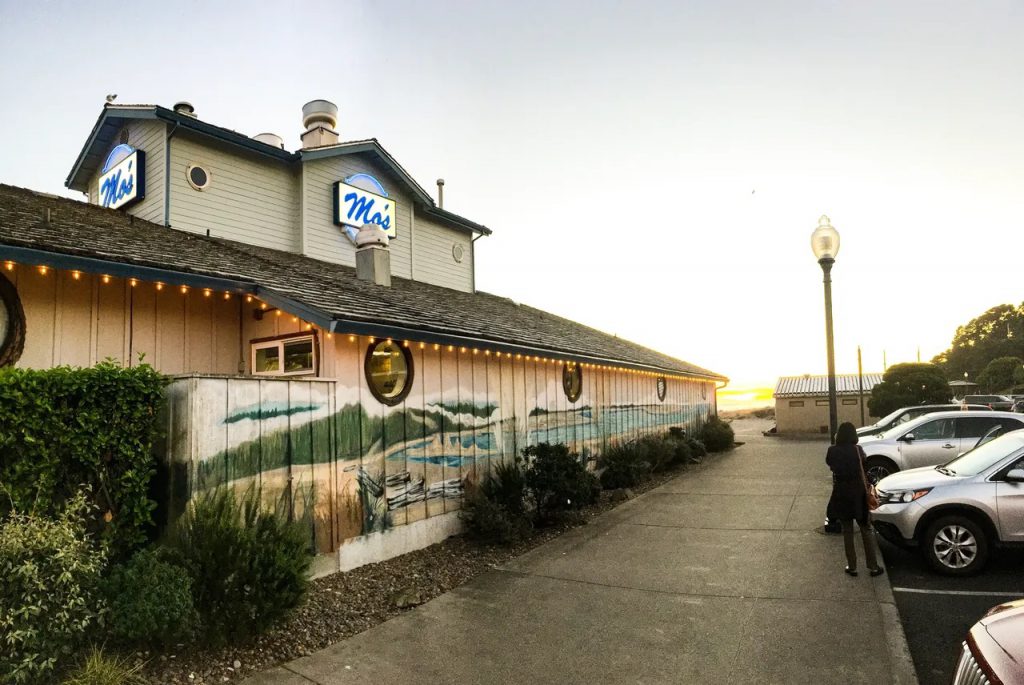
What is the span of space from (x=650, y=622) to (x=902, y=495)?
3.95 meters

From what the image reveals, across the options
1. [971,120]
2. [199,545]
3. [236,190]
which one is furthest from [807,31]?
[199,545]

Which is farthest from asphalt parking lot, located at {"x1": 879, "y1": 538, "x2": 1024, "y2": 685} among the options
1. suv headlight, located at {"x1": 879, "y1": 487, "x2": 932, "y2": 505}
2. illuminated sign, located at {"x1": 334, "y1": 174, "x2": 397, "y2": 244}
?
illuminated sign, located at {"x1": 334, "y1": 174, "x2": 397, "y2": 244}

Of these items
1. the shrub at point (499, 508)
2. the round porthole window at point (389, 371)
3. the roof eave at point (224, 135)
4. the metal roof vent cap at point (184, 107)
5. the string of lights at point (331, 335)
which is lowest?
the shrub at point (499, 508)

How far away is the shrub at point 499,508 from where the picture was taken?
26.8 feet

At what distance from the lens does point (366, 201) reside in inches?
543

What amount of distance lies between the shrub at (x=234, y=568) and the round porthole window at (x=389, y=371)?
2728 mm

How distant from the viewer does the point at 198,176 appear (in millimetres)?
10938

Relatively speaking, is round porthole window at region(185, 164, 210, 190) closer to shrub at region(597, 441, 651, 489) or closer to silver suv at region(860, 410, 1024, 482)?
shrub at region(597, 441, 651, 489)

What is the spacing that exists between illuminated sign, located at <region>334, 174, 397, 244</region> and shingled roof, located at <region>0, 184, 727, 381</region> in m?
1.86

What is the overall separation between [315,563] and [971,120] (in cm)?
1549

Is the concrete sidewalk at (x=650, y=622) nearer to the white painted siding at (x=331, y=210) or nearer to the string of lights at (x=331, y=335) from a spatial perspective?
the string of lights at (x=331, y=335)

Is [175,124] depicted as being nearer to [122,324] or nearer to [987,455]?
[122,324]

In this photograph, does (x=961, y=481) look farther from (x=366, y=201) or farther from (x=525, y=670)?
(x=366, y=201)

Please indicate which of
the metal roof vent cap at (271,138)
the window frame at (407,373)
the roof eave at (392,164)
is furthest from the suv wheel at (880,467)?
the metal roof vent cap at (271,138)
